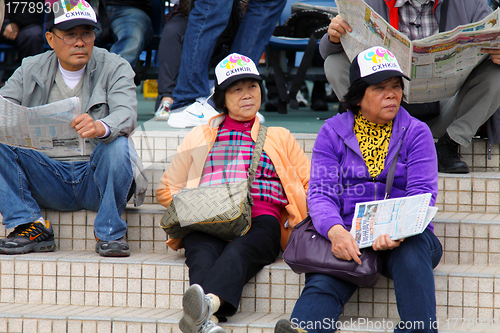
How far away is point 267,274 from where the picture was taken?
270 cm

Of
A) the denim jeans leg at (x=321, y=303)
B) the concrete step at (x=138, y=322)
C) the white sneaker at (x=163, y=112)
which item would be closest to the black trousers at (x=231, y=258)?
the concrete step at (x=138, y=322)

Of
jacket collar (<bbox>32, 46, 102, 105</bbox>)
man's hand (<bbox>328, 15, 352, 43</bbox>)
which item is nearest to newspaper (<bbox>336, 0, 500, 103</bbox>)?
man's hand (<bbox>328, 15, 352, 43</bbox>)

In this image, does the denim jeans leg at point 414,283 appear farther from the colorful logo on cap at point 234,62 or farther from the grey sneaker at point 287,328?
the colorful logo on cap at point 234,62

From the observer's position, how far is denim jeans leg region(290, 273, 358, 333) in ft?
7.33

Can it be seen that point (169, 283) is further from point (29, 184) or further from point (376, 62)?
point (376, 62)

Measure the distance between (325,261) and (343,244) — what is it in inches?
4.8

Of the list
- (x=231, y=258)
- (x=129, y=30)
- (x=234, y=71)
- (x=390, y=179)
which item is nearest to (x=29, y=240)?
(x=231, y=258)

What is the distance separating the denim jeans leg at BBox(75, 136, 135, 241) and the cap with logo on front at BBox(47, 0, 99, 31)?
0.69 meters

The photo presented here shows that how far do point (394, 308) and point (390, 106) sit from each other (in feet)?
3.20

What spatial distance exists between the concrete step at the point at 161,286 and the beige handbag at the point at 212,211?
0.78 ft

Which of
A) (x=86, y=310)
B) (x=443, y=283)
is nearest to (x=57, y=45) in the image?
(x=86, y=310)

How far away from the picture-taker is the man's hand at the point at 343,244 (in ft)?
7.59

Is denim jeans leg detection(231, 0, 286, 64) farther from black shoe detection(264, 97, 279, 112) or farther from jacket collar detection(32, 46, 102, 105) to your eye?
black shoe detection(264, 97, 279, 112)

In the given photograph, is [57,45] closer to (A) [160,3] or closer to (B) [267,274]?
(B) [267,274]
